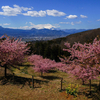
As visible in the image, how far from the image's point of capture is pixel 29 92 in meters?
11.6

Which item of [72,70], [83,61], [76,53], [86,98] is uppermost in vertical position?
[76,53]

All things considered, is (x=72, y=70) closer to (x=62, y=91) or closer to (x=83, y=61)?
(x=83, y=61)

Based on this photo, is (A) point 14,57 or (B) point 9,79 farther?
(B) point 9,79

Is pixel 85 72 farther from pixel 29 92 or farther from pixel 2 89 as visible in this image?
pixel 2 89

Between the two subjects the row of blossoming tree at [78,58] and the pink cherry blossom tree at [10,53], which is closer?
the row of blossoming tree at [78,58]

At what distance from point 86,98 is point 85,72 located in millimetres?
→ 2883

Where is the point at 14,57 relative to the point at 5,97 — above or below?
above

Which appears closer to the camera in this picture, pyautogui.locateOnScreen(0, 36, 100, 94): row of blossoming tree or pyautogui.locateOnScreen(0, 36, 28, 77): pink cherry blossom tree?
pyautogui.locateOnScreen(0, 36, 100, 94): row of blossoming tree

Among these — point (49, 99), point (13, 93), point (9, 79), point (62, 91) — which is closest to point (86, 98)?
point (62, 91)

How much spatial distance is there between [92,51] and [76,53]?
1.56 m

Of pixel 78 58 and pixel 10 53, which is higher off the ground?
pixel 10 53

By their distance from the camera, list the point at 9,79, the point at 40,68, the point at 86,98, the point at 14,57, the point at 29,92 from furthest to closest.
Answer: the point at 40,68
the point at 9,79
the point at 14,57
the point at 29,92
the point at 86,98

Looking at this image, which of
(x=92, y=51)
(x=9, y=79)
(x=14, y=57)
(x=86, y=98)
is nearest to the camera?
(x=92, y=51)

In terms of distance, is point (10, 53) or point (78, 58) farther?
point (10, 53)
